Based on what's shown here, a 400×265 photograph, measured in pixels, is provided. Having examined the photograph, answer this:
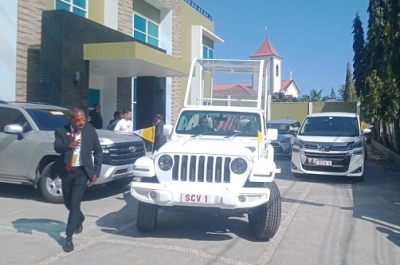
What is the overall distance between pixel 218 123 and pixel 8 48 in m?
8.13

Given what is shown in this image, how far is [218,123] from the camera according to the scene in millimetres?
8430

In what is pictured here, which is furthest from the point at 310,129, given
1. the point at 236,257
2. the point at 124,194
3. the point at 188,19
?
the point at 188,19

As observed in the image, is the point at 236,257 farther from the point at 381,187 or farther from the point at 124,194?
the point at 381,187

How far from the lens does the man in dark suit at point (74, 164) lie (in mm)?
6242

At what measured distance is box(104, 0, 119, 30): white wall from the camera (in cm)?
1916

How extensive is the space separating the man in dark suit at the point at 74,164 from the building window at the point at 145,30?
16.0 meters

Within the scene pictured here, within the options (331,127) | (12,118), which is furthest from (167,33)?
(12,118)

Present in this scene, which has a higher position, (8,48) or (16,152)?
(8,48)

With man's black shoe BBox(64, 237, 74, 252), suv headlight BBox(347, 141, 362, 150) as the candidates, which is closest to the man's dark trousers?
man's black shoe BBox(64, 237, 74, 252)

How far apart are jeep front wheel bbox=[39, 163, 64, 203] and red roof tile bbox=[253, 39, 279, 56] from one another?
250 ft

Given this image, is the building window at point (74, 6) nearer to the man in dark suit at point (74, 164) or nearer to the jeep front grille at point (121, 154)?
the jeep front grille at point (121, 154)

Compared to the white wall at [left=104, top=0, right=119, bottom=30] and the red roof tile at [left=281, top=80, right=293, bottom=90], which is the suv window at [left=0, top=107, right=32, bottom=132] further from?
the red roof tile at [left=281, top=80, right=293, bottom=90]

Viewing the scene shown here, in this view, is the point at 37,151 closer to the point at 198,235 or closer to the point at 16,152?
the point at 16,152

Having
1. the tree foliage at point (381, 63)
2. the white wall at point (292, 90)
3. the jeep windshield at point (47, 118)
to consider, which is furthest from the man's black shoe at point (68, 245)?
the white wall at point (292, 90)
